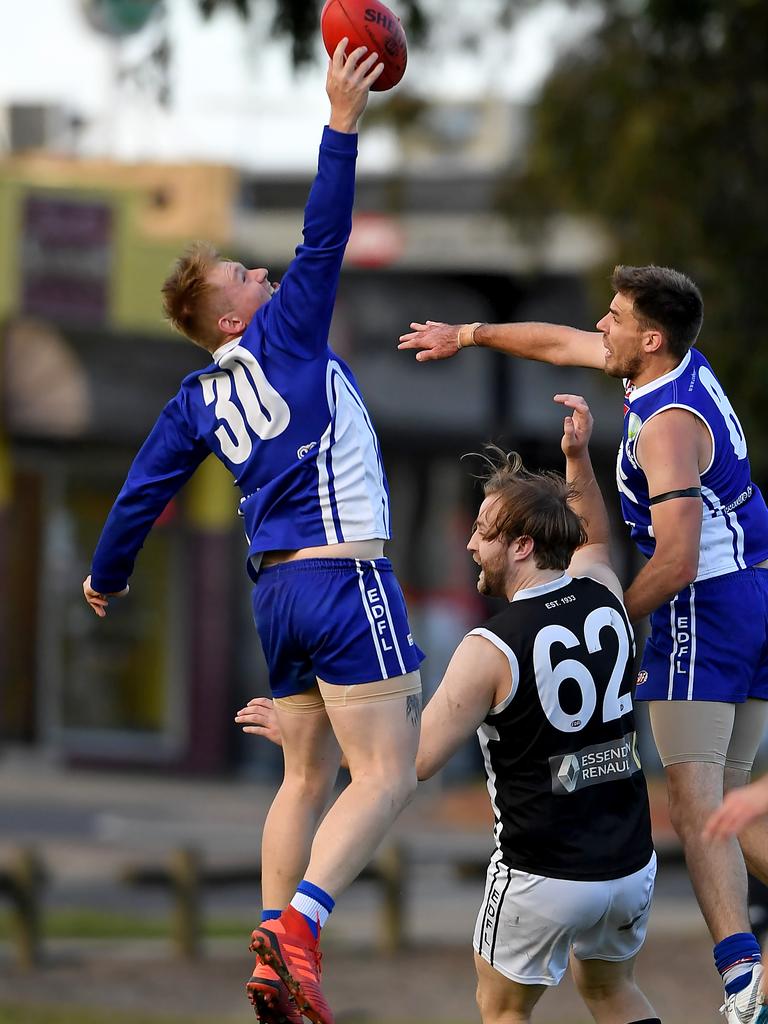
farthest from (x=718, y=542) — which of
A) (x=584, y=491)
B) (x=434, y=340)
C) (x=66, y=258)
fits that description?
(x=66, y=258)

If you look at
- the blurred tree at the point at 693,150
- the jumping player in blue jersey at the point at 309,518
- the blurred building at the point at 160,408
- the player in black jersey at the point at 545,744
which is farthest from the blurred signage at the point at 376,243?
the player in black jersey at the point at 545,744

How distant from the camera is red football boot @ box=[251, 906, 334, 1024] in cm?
466

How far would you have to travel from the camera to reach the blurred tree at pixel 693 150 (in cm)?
1241

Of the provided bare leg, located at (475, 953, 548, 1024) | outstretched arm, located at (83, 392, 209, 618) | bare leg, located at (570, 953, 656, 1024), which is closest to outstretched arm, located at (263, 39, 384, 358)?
outstretched arm, located at (83, 392, 209, 618)

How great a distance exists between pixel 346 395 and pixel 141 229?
17.4m

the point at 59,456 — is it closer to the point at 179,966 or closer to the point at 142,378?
the point at 142,378

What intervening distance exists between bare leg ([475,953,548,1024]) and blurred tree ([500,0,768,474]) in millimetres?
7818

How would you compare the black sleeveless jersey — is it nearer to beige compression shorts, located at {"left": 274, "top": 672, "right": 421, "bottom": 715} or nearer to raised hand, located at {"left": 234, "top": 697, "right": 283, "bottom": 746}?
beige compression shorts, located at {"left": 274, "top": 672, "right": 421, "bottom": 715}

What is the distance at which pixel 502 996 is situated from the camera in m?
5.04

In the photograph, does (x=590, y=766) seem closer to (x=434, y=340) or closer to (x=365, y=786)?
(x=365, y=786)

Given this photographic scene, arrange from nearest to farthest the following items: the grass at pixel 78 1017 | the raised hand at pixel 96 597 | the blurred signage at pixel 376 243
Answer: the raised hand at pixel 96 597, the grass at pixel 78 1017, the blurred signage at pixel 376 243

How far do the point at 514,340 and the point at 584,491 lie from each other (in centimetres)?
64

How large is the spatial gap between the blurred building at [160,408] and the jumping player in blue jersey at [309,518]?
16002 millimetres

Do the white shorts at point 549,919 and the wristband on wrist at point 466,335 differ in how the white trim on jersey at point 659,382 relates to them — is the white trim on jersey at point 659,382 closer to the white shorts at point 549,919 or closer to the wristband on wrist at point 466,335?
the wristband on wrist at point 466,335
